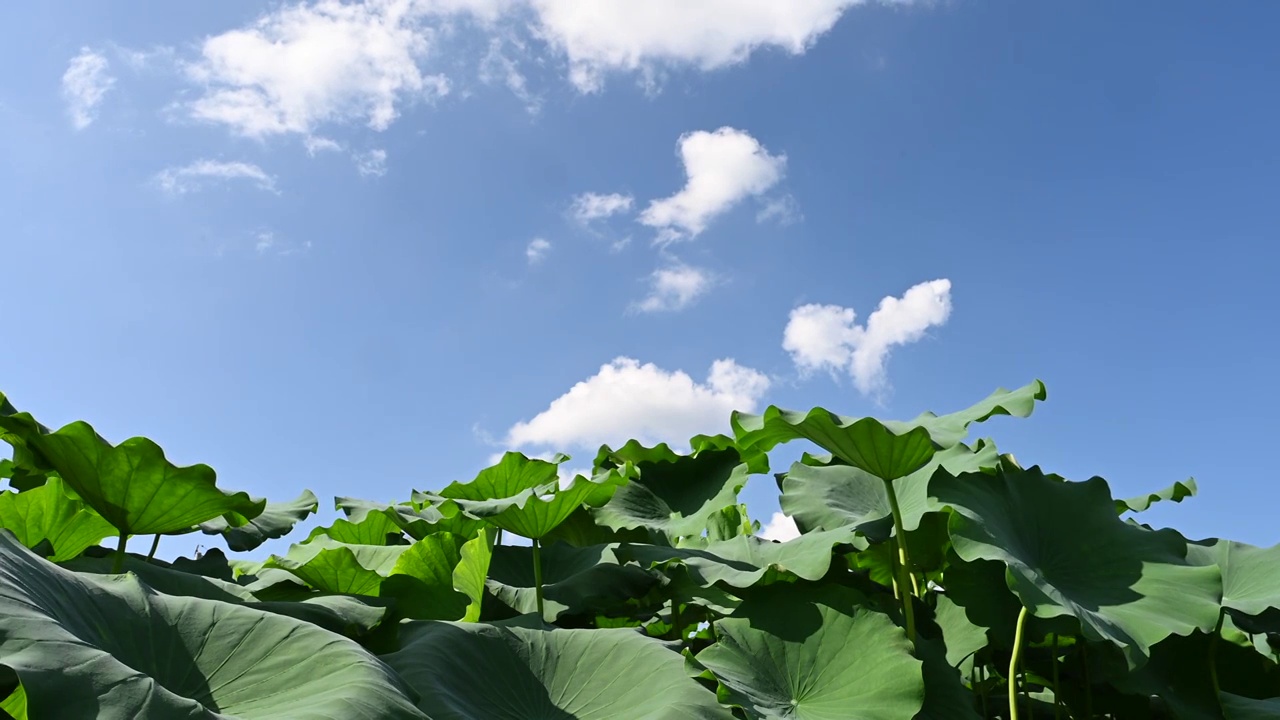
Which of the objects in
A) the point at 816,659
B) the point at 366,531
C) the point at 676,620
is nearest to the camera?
the point at 816,659

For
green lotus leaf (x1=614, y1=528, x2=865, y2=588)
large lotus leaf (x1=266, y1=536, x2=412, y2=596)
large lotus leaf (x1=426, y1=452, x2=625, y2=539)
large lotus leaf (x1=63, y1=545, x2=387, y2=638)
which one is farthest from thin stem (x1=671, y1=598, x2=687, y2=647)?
large lotus leaf (x1=63, y1=545, x2=387, y2=638)

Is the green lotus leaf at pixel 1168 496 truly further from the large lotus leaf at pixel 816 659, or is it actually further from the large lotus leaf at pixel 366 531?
the large lotus leaf at pixel 366 531

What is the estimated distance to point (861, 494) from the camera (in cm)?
262

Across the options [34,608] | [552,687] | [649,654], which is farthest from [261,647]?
[649,654]

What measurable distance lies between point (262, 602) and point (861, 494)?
62.6 inches

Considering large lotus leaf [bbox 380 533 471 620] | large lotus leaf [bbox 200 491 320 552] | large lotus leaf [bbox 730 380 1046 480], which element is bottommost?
large lotus leaf [bbox 380 533 471 620]

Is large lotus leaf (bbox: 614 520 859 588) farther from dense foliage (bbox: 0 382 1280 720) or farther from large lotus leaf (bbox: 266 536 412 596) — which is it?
large lotus leaf (bbox: 266 536 412 596)

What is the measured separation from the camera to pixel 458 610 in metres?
2.20

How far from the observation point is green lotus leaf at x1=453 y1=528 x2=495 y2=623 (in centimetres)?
200

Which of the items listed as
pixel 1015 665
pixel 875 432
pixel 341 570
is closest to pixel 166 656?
pixel 341 570

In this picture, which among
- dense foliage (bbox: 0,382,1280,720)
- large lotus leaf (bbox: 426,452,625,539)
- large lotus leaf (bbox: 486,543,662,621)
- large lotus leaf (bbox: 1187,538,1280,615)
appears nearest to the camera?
dense foliage (bbox: 0,382,1280,720)

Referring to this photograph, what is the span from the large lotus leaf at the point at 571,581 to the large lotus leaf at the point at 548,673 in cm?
24

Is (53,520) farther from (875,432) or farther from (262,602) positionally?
(875,432)

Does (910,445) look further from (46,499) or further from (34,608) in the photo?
(46,499)
